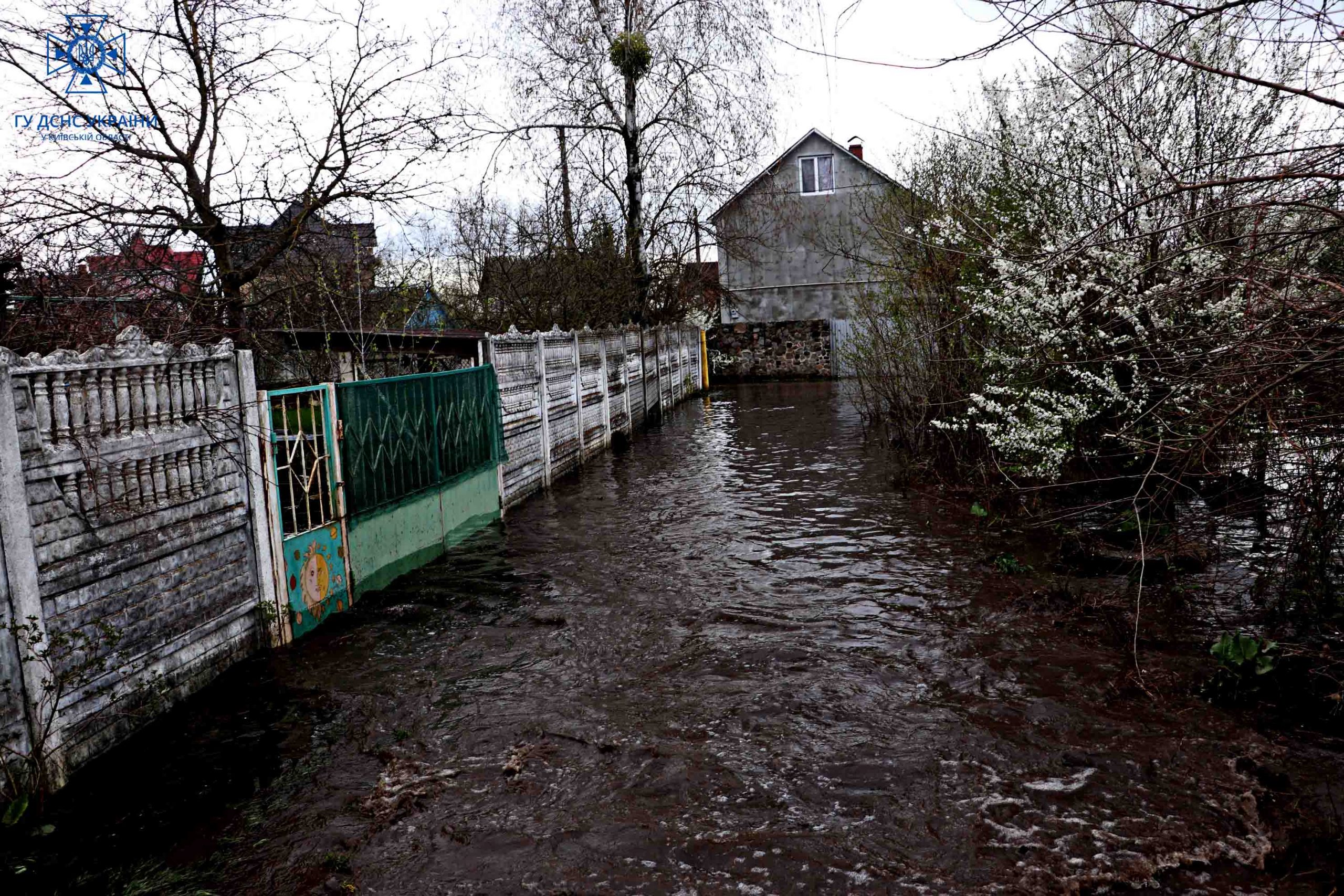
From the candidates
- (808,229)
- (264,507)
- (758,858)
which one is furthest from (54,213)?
(808,229)

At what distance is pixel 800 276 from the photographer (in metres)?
33.2

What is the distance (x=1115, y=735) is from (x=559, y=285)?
13.6 meters

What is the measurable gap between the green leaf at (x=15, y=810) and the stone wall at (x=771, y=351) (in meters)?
28.7

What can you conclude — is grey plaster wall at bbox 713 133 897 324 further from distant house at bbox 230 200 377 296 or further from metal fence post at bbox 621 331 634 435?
distant house at bbox 230 200 377 296

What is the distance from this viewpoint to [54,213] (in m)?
8.70

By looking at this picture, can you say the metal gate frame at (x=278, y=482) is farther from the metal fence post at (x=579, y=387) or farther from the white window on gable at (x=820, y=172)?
the white window on gable at (x=820, y=172)

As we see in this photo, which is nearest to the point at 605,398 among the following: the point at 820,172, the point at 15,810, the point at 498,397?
the point at 498,397

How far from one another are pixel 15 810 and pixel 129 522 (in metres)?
1.43

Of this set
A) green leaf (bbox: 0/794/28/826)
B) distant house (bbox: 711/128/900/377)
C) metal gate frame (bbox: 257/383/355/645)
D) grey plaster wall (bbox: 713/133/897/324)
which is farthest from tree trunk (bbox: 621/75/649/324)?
green leaf (bbox: 0/794/28/826)

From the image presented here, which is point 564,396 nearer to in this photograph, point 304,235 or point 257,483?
point 304,235

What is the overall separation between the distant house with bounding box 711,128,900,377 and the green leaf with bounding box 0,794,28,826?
1058 inches

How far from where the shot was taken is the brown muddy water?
11.9ft

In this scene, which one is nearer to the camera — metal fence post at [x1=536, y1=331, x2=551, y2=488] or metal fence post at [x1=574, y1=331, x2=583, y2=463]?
metal fence post at [x1=536, y1=331, x2=551, y2=488]

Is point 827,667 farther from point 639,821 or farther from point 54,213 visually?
point 54,213
